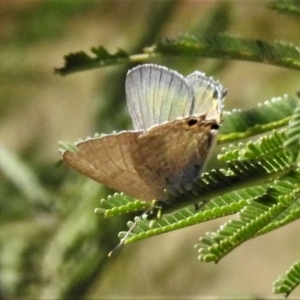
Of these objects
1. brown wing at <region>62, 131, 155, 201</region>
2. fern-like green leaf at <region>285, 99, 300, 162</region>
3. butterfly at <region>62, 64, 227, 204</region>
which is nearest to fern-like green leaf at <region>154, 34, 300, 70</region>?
butterfly at <region>62, 64, 227, 204</region>

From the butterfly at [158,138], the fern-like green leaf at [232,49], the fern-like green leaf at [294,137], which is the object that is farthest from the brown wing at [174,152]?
the fern-like green leaf at [294,137]

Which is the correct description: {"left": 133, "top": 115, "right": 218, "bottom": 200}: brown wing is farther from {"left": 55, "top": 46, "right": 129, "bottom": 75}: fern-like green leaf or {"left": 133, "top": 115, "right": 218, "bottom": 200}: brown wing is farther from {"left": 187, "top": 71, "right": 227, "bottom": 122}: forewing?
{"left": 55, "top": 46, "right": 129, "bottom": 75}: fern-like green leaf

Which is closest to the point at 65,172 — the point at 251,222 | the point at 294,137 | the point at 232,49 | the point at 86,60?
the point at 86,60

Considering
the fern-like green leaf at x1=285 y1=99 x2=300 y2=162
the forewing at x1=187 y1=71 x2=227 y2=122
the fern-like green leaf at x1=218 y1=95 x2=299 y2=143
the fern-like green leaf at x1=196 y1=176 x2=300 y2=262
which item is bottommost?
the fern-like green leaf at x1=196 y1=176 x2=300 y2=262

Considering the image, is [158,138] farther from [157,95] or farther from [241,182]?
[241,182]

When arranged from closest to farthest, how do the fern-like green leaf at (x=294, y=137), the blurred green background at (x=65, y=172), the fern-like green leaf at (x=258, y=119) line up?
the fern-like green leaf at (x=294, y=137) → the fern-like green leaf at (x=258, y=119) → the blurred green background at (x=65, y=172)

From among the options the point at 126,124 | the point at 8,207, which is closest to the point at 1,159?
the point at 8,207

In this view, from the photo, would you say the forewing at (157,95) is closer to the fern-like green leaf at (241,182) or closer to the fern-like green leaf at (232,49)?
the fern-like green leaf at (232,49)

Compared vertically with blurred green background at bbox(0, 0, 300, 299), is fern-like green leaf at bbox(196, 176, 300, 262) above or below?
below
